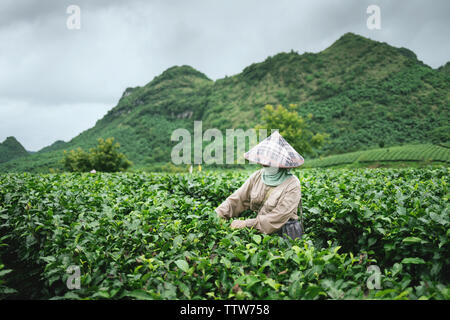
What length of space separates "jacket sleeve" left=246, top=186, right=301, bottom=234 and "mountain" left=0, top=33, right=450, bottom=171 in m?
31.4

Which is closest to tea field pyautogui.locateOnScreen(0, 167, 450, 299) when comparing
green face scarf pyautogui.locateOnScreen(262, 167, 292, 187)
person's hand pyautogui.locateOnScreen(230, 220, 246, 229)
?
person's hand pyautogui.locateOnScreen(230, 220, 246, 229)

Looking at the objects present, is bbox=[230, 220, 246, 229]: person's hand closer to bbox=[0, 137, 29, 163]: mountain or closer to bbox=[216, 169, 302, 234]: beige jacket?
bbox=[216, 169, 302, 234]: beige jacket

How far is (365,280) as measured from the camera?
1.66m

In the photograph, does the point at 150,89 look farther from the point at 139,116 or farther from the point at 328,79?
the point at 328,79

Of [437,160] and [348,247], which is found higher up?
[437,160]

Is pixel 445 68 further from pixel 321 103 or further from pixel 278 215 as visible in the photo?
pixel 278 215

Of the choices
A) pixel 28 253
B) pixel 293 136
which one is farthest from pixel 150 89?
pixel 28 253

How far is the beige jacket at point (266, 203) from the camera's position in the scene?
2.45m

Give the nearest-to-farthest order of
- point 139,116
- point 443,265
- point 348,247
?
point 443,265, point 348,247, point 139,116

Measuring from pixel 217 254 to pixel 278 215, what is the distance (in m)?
0.83

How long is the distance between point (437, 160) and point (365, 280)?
27789 mm

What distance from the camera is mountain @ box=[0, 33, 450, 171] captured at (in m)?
A: 47.4

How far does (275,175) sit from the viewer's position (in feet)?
8.79

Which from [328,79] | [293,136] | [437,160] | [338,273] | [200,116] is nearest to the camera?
[338,273]
